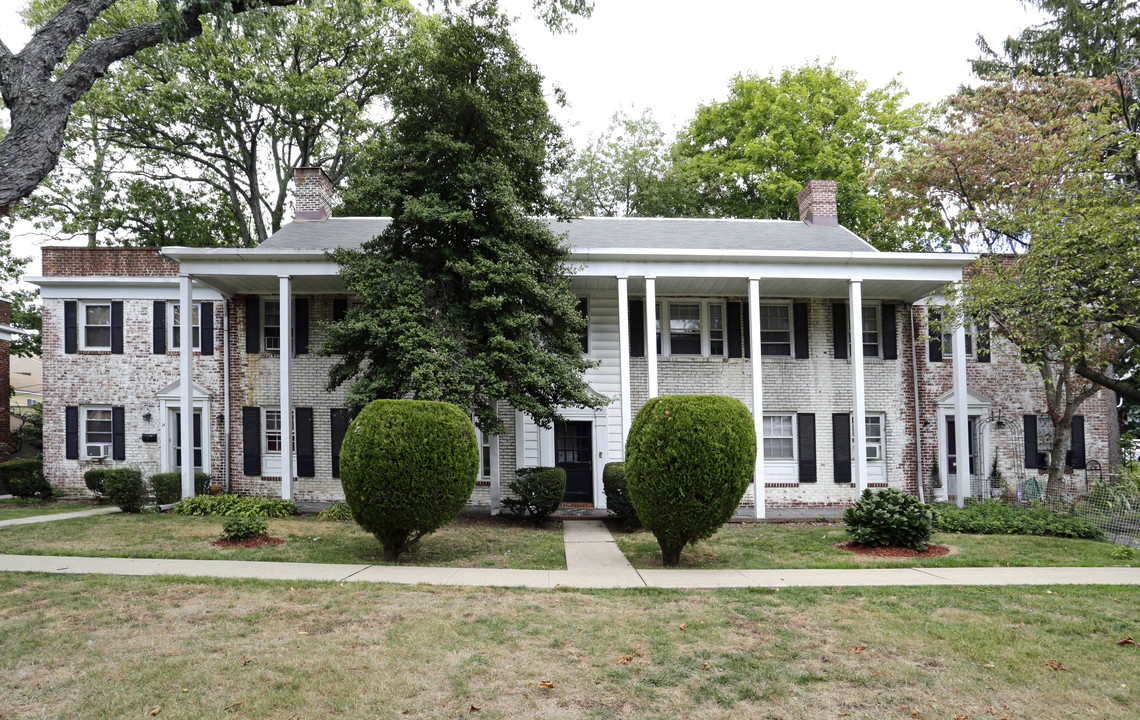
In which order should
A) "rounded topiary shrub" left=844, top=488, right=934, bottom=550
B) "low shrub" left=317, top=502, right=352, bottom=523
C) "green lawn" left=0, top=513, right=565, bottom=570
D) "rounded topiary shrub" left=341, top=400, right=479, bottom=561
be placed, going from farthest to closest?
"low shrub" left=317, top=502, right=352, bottom=523, "rounded topiary shrub" left=844, top=488, right=934, bottom=550, "green lawn" left=0, top=513, right=565, bottom=570, "rounded topiary shrub" left=341, top=400, right=479, bottom=561

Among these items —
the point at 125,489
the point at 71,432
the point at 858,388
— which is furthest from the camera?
the point at 71,432

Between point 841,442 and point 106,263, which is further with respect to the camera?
point 106,263

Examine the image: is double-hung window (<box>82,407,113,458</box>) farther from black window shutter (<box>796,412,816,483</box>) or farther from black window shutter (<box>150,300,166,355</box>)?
black window shutter (<box>796,412,816,483</box>)

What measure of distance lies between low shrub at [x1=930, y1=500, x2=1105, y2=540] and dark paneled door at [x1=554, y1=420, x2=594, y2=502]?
692 centimetres

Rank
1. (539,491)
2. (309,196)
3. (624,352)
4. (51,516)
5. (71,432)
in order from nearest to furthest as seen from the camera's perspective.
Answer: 1. (539,491)
2. (51,516)
3. (624,352)
4. (71,432)
5. (309,196)

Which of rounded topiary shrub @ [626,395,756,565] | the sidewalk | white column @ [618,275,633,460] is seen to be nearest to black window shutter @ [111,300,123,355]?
the sidewalk

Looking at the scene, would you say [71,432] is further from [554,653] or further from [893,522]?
[893,522]

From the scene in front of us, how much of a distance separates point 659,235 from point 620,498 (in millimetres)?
6814

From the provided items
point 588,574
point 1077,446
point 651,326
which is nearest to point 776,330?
point 651,326

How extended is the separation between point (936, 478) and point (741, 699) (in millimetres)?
13372

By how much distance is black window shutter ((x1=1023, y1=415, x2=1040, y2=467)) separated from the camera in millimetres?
15602

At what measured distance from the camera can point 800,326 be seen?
49.5ft

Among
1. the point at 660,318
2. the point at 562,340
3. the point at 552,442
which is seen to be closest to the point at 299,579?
the point at 562,340

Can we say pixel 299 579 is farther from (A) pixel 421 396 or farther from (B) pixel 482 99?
(B) pixel 482 99
